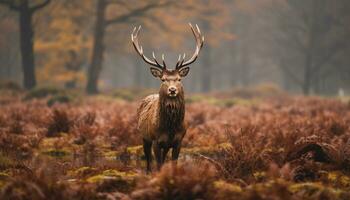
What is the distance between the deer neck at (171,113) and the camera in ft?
22.0

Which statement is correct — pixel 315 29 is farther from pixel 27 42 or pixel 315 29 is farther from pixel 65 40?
pixel 27 42

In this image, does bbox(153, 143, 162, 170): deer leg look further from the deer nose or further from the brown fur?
the deer nose

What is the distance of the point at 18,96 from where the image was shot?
2144 cm

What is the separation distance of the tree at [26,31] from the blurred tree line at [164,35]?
5cm

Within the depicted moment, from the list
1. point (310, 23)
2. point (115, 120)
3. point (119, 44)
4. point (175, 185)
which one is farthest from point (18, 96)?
point (310, 23)

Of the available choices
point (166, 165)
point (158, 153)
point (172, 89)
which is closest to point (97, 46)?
point (158, 153)

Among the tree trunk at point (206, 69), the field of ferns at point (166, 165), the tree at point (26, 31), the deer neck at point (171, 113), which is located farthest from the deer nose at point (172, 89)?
the tree trunk at point (206, 69)

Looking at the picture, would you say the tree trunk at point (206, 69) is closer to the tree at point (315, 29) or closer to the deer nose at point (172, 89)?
the tree at point (315, 29)

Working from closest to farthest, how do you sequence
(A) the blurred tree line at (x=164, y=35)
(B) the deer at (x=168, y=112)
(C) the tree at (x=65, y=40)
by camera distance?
(B) the deer at (x=168, y=112) → (A) the blurred tree line at (x=164, y=35) → (C) the tree at (x=65, y=40)

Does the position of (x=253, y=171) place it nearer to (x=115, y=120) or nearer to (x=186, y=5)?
(x=115, y=120)

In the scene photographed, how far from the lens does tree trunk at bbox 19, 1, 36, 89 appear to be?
22953 mm

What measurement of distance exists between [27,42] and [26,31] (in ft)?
1.91

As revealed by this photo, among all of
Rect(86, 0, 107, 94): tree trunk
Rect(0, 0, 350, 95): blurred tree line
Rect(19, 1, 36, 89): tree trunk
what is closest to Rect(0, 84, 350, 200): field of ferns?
Rect(19, 1, 36, 89): tree trunk

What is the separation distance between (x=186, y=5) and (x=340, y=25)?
1273 cm
